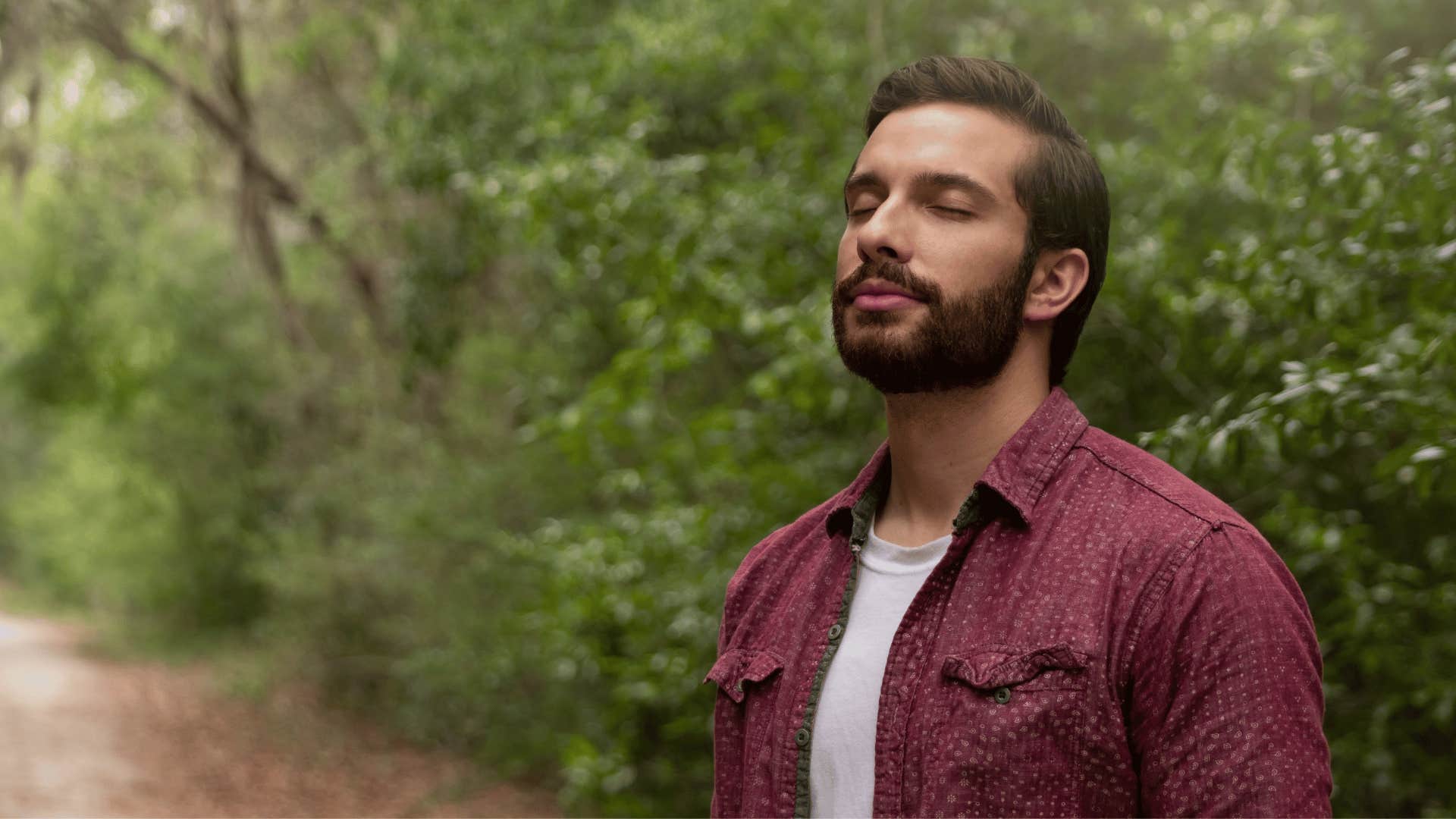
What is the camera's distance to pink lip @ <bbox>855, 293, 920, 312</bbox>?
1.78 m

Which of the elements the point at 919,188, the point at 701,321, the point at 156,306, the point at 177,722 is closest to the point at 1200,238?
the point at 701,321

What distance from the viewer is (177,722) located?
14.8 meters

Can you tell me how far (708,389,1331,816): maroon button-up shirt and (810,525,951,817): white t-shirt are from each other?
0.08ft

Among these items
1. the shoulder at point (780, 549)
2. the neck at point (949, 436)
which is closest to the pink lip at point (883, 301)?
the neck at point (949, 436)

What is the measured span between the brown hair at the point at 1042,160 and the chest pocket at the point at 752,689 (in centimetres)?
65

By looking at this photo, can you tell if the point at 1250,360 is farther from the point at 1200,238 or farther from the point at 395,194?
the point at 395,194

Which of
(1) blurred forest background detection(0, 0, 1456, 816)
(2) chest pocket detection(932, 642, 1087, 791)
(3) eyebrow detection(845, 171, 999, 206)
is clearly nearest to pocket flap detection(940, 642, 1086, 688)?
(2) chest pocket detection(932, 642, 1087, 791)

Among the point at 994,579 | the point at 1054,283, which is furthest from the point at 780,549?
the point at 1054,283

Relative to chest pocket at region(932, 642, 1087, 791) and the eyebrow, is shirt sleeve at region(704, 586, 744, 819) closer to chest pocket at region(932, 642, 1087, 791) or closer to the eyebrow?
chest pocket at region(932, 642, 1087, 791)

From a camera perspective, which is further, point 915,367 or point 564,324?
point 564,324

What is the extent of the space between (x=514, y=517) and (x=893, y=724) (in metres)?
9.09

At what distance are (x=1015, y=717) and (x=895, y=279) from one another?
2.02 feet

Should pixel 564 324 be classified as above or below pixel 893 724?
above

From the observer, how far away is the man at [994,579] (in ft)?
4.83
